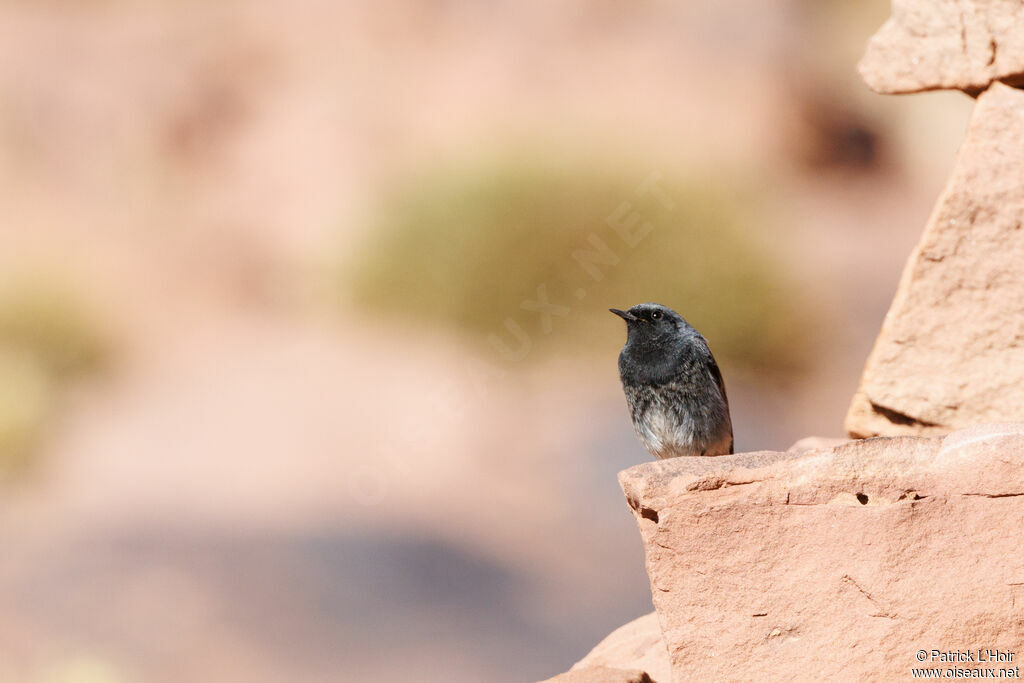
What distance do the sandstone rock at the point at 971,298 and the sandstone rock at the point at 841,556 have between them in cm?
122

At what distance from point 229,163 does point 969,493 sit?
783 cm


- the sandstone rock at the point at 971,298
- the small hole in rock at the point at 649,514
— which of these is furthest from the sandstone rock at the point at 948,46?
the small hole in rock at the point at 649,514

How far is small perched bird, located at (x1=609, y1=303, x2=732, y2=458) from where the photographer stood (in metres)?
4.21

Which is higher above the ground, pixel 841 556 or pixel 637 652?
pixel 637 652

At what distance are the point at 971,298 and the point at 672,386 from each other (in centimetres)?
119

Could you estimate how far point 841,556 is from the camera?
9.56 feet

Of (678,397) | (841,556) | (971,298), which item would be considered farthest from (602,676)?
(971,298)

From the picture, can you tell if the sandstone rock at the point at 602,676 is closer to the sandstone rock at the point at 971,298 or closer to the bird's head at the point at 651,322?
the bird's head at the point at 651,322

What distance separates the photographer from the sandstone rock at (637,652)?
3844mm

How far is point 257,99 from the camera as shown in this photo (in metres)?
9.47

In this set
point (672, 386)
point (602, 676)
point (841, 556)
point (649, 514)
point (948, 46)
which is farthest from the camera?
point (672, 386)

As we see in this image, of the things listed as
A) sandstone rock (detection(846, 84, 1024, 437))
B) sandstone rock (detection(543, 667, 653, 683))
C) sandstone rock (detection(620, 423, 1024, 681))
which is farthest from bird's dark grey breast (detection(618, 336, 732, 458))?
sandstone rock (detection(620, 423, 1024, 681))

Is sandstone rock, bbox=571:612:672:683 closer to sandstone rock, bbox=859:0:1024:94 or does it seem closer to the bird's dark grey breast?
the bird's dark grey breast

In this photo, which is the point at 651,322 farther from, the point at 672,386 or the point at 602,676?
the point at 602,676
